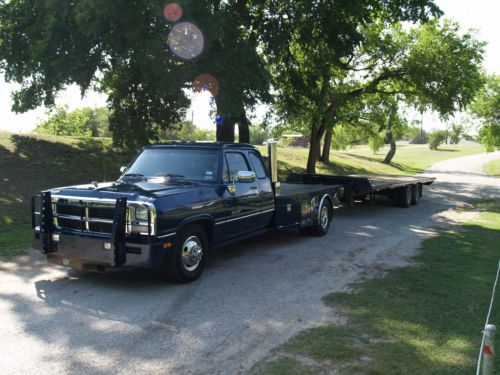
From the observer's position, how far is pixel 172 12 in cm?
1195

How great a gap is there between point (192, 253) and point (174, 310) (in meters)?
1.21

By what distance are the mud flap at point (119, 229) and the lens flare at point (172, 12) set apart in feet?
24.1

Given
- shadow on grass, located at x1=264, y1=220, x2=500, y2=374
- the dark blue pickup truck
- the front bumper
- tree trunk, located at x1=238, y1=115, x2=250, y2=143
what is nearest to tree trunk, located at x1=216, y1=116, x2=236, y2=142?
tree trunk, located at x1=238, y1=115, x2=250, y2=143

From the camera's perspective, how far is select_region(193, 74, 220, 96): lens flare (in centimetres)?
1367

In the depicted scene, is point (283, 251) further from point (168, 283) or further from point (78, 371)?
point (78, 371)

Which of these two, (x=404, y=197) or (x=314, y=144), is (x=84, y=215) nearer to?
(x=404, y=197)

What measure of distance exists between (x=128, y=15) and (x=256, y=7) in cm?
653

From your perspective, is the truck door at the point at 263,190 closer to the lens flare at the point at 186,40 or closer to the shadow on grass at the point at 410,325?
the shadow on grass at the point at 410,325

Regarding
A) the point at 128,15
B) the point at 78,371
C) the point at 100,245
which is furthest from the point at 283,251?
the point at 128,15

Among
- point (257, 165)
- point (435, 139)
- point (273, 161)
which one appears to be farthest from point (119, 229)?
point (435, 139)

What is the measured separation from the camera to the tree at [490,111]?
39906 millimetres

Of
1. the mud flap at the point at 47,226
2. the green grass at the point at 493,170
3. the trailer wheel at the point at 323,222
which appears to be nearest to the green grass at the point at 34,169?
the mud flap at the point at 47,226

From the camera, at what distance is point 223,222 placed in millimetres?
7332

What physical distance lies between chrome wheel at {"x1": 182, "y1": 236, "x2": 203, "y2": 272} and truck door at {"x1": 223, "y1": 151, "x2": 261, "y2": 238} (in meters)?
0.75
